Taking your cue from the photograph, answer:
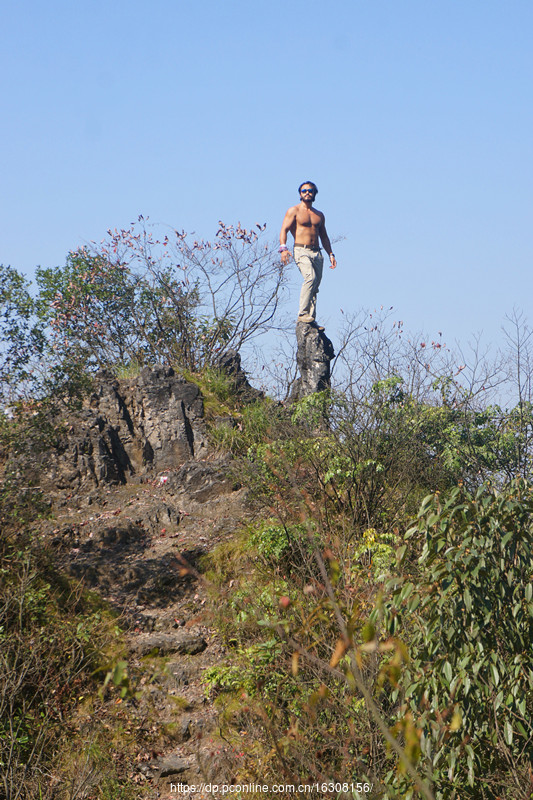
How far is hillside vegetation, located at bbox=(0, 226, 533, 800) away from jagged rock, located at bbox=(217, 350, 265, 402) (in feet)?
1.23

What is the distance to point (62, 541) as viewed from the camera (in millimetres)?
10578

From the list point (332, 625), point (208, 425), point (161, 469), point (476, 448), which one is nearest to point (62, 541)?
point (161, 469)

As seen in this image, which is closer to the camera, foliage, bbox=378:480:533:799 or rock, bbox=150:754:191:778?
foliage, bbox=378:480:533:799

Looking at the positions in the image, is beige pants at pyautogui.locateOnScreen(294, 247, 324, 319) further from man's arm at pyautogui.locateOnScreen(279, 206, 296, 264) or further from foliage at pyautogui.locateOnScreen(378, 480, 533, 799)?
foliage at pyautogui.locateOnScreen(378, 480, 533, 799)

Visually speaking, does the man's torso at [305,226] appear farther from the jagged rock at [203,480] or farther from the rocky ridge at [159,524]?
the jagged rock at [203,480]

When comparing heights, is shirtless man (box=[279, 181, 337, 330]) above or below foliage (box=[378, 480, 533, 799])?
above

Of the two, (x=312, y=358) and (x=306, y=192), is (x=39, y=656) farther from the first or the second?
(x=306, y=192)

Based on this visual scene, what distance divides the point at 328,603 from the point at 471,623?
1.69 meters

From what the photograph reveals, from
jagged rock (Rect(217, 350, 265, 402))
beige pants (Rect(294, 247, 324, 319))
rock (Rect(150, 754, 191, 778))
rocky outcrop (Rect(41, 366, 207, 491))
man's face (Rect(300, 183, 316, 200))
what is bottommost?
rock (Rect(150, 754, 191, 778))

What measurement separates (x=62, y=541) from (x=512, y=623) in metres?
8.21

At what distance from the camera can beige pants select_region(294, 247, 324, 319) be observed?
15.2 m

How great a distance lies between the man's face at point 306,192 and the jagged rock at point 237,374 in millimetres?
3833

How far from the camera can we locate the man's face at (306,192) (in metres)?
15.1

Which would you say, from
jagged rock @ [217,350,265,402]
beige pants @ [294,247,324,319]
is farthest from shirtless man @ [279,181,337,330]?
jagged rock @ [217,350,265,402]
